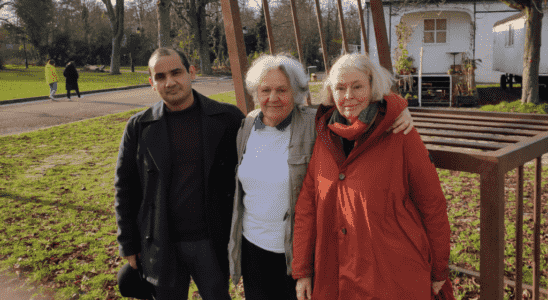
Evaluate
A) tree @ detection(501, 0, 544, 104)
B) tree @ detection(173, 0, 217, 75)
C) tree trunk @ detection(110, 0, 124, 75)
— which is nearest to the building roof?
tree @ detection(501, 0, 544, 104)

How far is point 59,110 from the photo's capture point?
1430 cm

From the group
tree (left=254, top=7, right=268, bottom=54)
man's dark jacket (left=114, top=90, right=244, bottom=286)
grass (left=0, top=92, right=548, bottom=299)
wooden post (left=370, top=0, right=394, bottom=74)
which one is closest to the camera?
man's dark jacket (left=114, top=90, right=244, bottom=286)

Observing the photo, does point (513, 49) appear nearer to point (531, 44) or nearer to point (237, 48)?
point (531, 44)

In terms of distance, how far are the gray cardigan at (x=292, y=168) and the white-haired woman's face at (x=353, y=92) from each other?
11.1 inches

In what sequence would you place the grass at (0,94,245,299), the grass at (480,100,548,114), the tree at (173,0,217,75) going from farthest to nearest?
1. the tree at (173,0,217,75)
2. the grass at (480,100,548,114)
3. the grass at (0,94,245,299)

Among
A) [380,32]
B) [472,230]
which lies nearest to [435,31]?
[472,230]

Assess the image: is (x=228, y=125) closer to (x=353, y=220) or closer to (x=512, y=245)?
(x=353, y=220)

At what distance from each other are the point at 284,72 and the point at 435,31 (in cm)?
1685

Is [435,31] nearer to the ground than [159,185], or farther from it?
farther from it

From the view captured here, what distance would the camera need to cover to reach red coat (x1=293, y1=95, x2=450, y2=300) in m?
1.63

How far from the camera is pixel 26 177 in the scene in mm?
7035

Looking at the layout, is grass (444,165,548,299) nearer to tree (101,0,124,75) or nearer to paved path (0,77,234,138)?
paved path (0,77,234,138)

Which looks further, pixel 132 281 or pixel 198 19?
pixel 198 19

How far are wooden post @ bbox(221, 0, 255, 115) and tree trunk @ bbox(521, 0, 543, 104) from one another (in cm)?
1101
